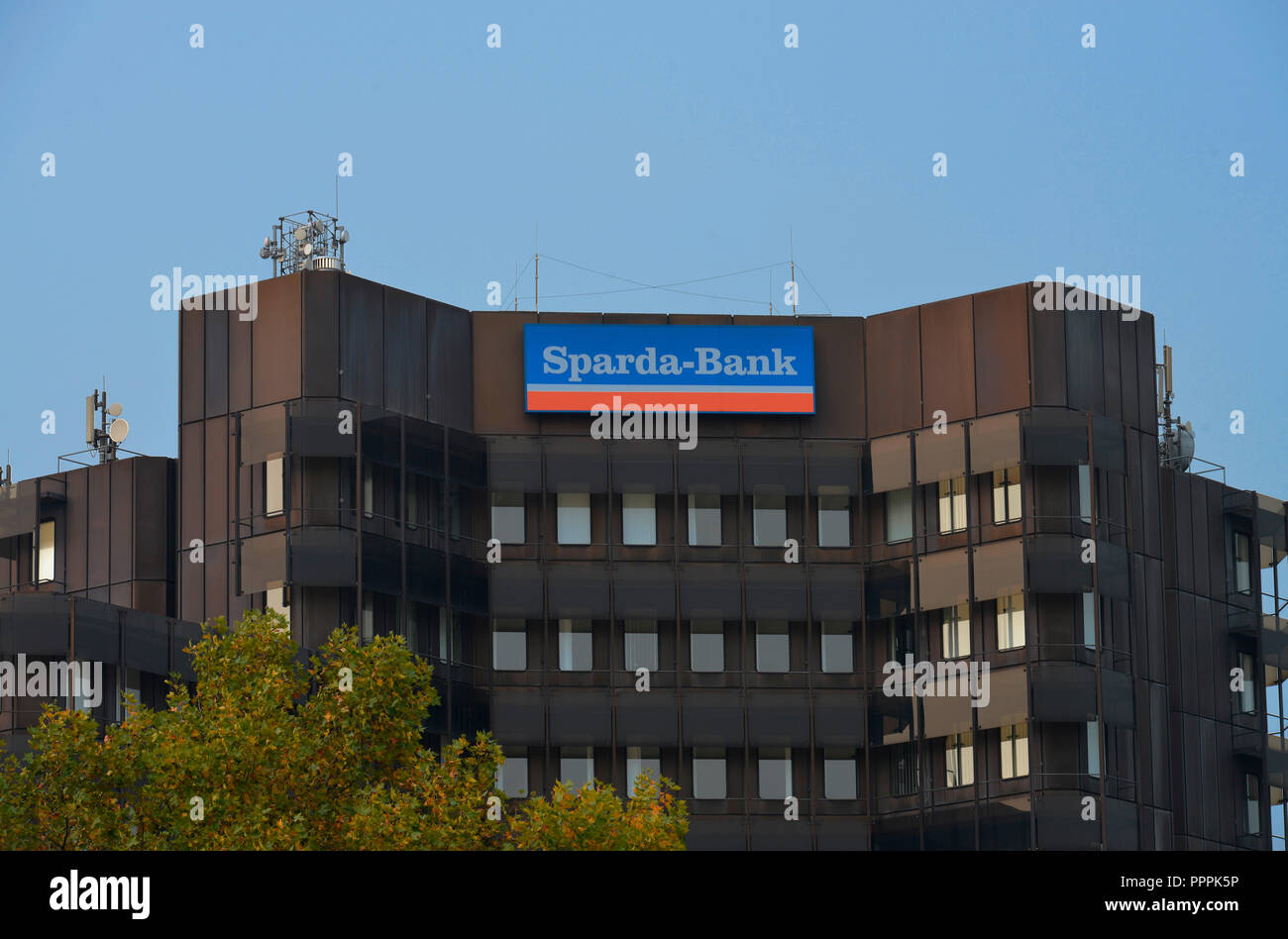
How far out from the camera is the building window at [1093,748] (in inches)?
3750

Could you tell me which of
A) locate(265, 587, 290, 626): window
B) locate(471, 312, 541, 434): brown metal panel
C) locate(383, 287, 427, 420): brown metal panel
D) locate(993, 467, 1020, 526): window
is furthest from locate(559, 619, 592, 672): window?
locate(993, 467, 1020, 526): window

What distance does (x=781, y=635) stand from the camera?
3976 inches

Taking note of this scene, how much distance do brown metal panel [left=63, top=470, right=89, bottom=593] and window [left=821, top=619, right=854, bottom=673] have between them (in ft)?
103

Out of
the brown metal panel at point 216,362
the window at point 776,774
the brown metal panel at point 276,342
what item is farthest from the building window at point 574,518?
the brown metal panel at point 216,362

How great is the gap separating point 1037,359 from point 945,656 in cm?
1262

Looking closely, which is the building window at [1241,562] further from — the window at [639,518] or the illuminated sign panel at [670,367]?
the window at [639,518]

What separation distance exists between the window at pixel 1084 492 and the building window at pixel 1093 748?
827 cm

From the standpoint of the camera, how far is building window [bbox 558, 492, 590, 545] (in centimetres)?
10112

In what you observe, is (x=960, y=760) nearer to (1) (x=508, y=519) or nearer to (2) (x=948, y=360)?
(2) (x=948, y=360)

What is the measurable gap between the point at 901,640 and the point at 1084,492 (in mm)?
9589

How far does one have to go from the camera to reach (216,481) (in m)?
97.7

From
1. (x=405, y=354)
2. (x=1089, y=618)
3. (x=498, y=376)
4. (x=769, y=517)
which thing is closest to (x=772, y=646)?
(x=769, y=517)
